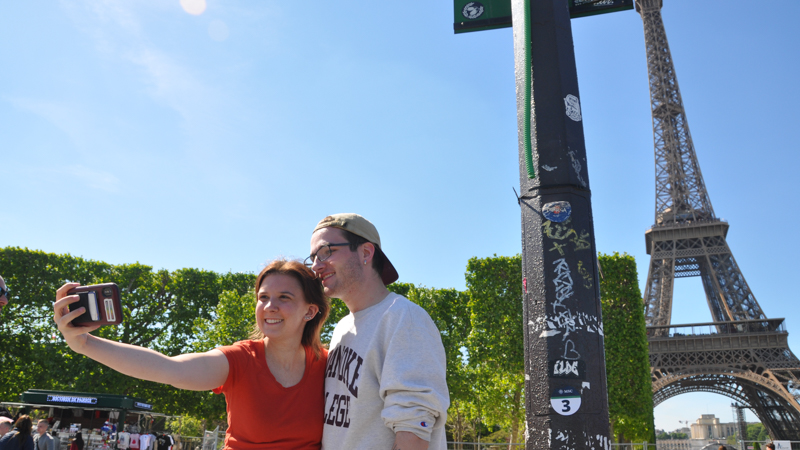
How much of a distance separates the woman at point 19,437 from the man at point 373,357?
6928 millimetres

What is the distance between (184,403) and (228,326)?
4925 millimetres

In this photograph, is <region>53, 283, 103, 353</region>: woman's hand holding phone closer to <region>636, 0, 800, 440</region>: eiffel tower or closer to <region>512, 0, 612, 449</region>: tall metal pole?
<region>512, 0, 612, 449</region>: tall metal pole

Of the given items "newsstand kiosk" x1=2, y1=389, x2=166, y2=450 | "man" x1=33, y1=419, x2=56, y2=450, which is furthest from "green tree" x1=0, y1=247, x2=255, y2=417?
"man" x1=33, y1=419, x2=56, y2=450

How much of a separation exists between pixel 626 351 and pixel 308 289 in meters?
19.4

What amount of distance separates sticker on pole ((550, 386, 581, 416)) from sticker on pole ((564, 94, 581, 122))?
1.35m

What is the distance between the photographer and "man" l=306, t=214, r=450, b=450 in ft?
5.64

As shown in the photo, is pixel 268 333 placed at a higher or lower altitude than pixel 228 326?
lower

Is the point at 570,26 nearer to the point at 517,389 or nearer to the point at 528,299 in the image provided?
the point at 528,299

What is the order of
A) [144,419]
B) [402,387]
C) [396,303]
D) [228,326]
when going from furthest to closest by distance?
[228,326], [144,419], [396,303], [402,387]

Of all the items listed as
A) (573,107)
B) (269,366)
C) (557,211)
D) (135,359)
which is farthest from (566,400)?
(135,359)

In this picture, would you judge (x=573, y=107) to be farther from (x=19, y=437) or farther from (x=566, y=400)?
(x=19, y=437)

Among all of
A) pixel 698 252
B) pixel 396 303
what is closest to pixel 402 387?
pixel 396 303

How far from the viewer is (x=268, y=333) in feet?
7.31

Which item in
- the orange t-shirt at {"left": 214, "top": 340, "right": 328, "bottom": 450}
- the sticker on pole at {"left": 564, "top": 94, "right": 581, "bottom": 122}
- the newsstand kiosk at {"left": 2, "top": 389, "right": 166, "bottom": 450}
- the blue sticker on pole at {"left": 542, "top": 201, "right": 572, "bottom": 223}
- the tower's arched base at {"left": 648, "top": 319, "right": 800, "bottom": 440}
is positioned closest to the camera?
the orange t-shirt at {"left": 214, "top": 340, "right": 328, "bottom": 450}
